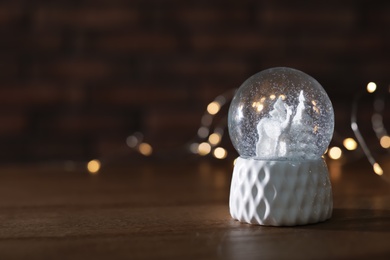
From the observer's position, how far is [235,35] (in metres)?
1.43

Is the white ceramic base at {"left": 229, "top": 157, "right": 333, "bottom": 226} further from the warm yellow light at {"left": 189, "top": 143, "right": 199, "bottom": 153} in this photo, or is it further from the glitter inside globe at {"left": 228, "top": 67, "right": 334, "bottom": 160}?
the warm yellow light at {"left": 189, "top": 143, "right": 199, "bottom": 153}

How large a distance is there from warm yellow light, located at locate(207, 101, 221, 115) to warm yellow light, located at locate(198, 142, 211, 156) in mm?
82

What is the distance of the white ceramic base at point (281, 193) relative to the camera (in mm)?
627

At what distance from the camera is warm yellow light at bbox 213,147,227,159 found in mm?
1398

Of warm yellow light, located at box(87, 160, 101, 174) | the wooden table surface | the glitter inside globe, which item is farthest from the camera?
warm yellow light, located at box(87, 160, 101, 174)

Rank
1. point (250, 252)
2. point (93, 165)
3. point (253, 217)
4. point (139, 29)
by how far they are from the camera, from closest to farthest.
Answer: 1. point (250, 252)
2. point (253, 217)
3. point (93, 165)
4. point (139, 29)

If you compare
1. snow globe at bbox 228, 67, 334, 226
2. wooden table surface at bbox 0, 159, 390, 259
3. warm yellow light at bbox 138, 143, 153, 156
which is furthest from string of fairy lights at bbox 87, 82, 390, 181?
snow globe at bbox 228, 67, 334, 226

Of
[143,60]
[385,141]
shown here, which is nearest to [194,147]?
[143,60]

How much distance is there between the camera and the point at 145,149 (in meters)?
1.44

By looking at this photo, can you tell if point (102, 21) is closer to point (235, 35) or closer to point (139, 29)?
point (139, 29)

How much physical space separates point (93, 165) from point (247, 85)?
2.28ft

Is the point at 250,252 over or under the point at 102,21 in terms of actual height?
under

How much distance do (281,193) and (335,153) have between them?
2.48ft

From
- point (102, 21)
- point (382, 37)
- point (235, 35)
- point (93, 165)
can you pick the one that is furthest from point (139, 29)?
point (382, 37)
